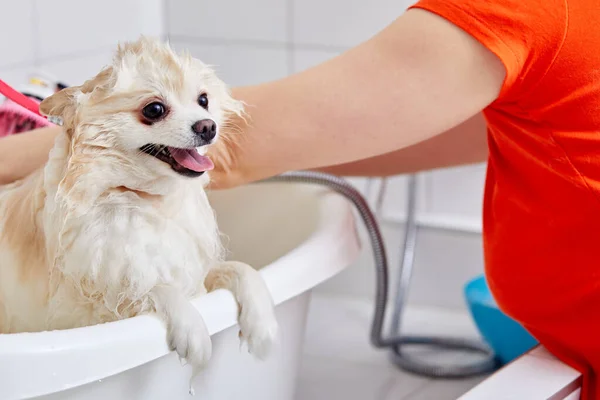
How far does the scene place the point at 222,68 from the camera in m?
1.95

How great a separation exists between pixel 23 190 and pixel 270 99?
0.27m

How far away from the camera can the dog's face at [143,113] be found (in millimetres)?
697

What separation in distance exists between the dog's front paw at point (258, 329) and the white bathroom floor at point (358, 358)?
74 centimetres

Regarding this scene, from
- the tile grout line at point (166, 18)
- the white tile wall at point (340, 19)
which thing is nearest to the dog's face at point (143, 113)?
the white tile wall at point (340, 19)

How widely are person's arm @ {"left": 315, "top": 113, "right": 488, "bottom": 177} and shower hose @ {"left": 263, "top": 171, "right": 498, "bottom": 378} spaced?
0.06 metres

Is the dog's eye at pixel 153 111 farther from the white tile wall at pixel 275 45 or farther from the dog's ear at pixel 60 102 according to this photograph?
the white tile wall at pixel 275 45

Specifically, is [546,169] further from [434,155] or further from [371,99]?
[434,155]

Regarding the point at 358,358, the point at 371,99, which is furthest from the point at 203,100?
the point at 358,358

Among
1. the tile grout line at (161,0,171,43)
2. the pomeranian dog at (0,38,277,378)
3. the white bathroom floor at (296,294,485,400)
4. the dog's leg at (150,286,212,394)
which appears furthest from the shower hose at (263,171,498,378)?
the tile grout line at (161,0,171,43)

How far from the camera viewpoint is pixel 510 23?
2.75 ft

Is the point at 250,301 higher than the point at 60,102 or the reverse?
the reverse

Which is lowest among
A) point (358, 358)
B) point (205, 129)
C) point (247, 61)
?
point (358, 358)

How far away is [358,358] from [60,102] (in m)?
1.13

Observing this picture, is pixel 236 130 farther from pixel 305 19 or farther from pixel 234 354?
pixel 305 19
